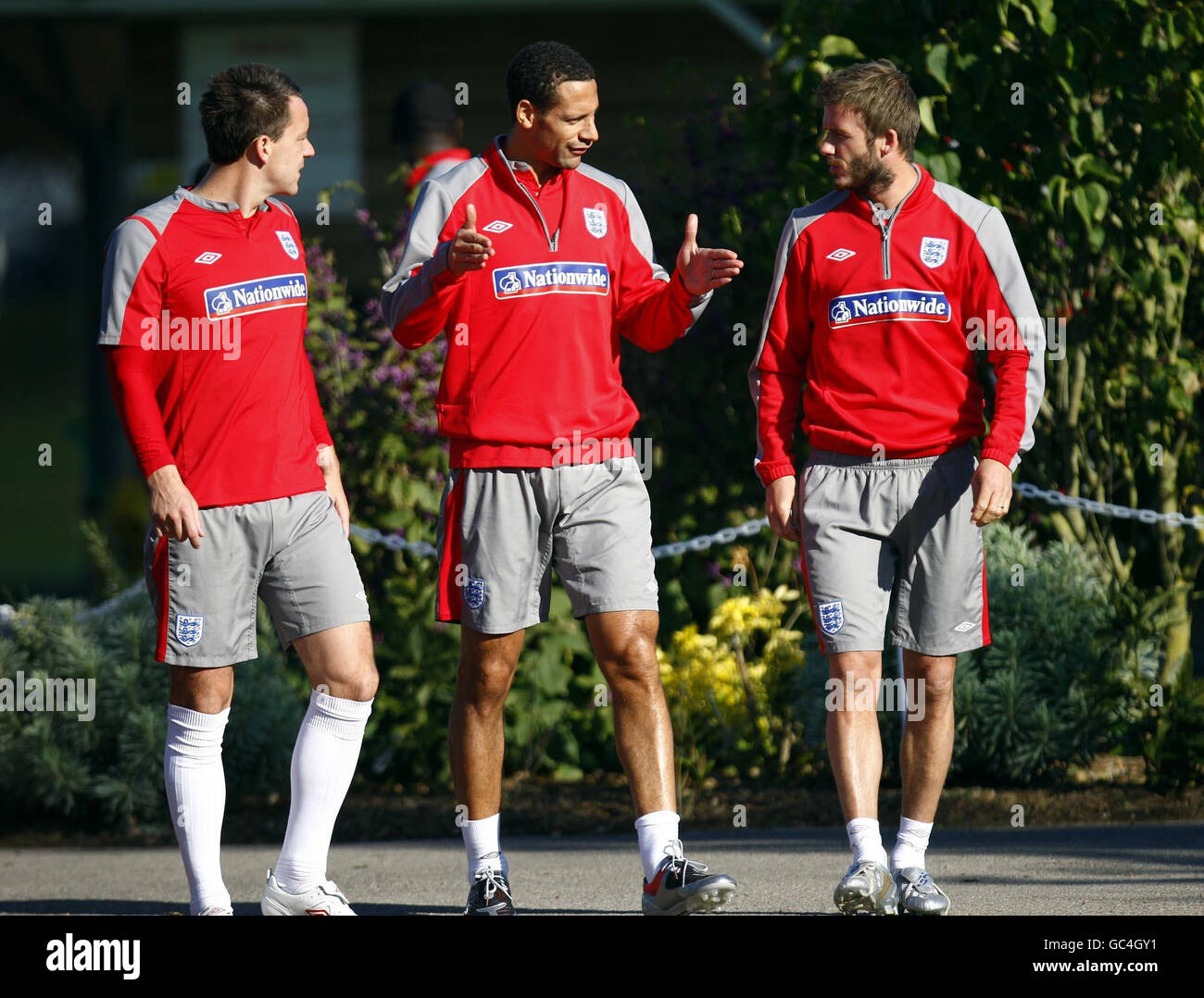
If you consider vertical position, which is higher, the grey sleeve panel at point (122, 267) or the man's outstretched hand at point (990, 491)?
the grey sleeve panel at point (122, 267)

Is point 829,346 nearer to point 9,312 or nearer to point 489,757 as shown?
point 489,757

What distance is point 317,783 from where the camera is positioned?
188 inches

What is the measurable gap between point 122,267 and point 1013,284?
232 cm

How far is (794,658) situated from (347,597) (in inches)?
113

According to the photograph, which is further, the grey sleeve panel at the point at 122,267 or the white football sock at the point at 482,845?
the white football sock at the point at 482,845

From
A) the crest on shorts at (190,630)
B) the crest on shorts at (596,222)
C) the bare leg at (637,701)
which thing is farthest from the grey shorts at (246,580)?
the crest on shorts at (596,222)

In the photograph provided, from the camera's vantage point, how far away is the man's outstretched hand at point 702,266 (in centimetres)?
473

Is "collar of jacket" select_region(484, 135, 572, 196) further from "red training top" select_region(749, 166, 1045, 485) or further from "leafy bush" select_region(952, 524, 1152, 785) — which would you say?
"leafy bush" select_region(952, 524, 1152, 785)

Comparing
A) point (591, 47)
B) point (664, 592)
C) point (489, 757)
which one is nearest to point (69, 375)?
point (591, 47)

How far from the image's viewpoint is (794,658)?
727 centimetres

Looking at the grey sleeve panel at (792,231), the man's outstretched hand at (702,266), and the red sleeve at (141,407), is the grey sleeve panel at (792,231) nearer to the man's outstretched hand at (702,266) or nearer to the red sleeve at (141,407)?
the man's outstretched hand at (702,266)

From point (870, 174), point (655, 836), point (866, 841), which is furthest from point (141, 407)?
point (866, 841)

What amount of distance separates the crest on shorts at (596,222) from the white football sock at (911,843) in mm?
1780

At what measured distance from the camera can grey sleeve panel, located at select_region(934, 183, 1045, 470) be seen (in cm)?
490
